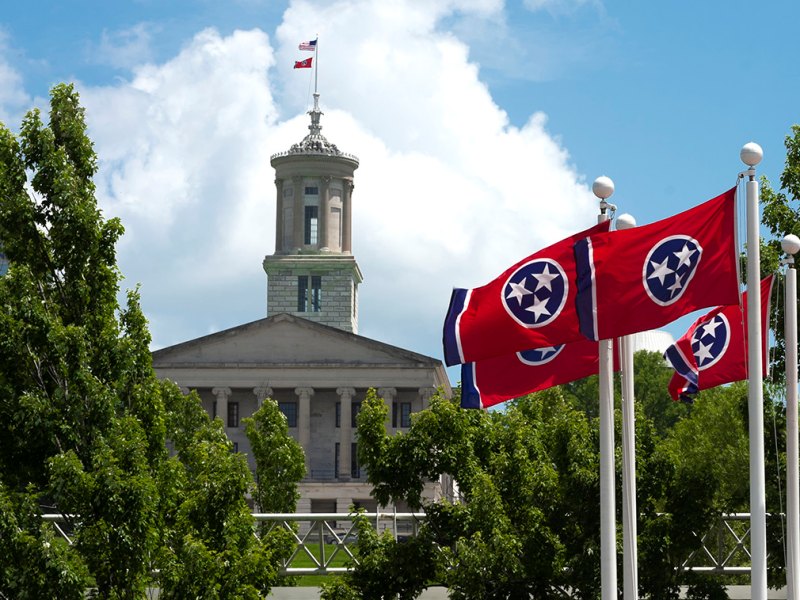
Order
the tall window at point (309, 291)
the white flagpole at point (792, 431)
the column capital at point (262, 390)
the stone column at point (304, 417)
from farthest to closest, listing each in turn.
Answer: the tall window at point (309, 291)
the column capital at point (262, 390)
the stone column at point (304, 417)
the white flagpole at point (792, 431)

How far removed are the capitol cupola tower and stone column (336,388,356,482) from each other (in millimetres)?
20691

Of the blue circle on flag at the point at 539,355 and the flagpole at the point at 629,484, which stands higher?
the blue circle on flag at the point at 539,355

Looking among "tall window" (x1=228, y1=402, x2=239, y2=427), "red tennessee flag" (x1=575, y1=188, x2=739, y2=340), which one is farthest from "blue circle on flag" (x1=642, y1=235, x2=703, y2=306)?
"tall window" (x1=228, y1=402, x2=239, y2=427)

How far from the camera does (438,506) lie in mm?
40969

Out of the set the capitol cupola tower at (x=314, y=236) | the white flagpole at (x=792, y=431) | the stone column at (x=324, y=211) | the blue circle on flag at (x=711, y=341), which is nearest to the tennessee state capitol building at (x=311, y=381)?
the capitol cupola tower at (x=314, y=236)

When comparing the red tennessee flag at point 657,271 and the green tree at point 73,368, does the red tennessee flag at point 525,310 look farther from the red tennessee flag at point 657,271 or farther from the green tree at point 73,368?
the green tree at point 73,368

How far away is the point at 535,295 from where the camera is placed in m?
25.5

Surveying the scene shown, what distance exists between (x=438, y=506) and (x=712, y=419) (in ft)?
166

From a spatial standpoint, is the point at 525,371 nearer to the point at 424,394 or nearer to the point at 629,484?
the point at 629,484

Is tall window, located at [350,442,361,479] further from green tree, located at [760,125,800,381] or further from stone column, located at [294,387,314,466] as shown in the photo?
green tree, located at [760,125,800,381]

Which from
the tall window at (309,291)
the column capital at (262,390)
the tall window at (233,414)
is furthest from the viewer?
the tall window at (309,291)

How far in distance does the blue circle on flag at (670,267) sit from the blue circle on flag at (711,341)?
15.0 feet

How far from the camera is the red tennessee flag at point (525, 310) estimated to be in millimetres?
25312

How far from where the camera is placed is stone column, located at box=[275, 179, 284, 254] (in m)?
146
